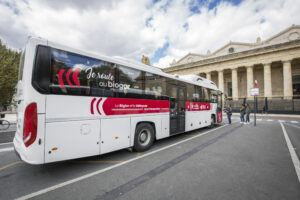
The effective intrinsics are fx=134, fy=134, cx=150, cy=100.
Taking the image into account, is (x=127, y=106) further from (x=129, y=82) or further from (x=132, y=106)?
(x=129, y=82)

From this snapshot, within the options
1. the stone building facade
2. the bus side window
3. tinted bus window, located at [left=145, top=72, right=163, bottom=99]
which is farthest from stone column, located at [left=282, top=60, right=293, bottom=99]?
the bus side window

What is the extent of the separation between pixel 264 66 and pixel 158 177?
37141 mm

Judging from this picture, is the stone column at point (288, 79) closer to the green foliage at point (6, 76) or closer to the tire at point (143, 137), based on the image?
the tire at point (143, 137)

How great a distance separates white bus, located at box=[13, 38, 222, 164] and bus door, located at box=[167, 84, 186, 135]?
0.53 m

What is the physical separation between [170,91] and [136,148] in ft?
9.59

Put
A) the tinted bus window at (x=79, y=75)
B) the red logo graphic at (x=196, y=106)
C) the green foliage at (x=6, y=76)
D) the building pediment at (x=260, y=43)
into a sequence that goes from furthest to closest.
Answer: the building pediment at (x=260, y=43) < the green foliage at (x=6, y=76) < the red logo graphic at (x=196, y=106) < the tinted bus window at (x=79, y=75)

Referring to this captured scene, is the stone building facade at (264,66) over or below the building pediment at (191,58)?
below

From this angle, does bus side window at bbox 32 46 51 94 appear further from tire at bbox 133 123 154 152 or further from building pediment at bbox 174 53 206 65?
building pediment at bbox 174 53 206 65

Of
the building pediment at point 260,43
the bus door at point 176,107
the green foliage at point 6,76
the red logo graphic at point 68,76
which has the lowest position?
the bus door at point 176,107

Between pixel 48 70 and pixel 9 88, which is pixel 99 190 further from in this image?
pixel 9 88

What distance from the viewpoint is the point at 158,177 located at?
320cm

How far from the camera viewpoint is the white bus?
2.96 meters

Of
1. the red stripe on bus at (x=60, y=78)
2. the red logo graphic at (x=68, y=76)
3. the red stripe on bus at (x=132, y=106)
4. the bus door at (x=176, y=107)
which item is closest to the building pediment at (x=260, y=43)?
the bus door at (x=176, y=107)

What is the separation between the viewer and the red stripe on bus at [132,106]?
4082 millimetres
